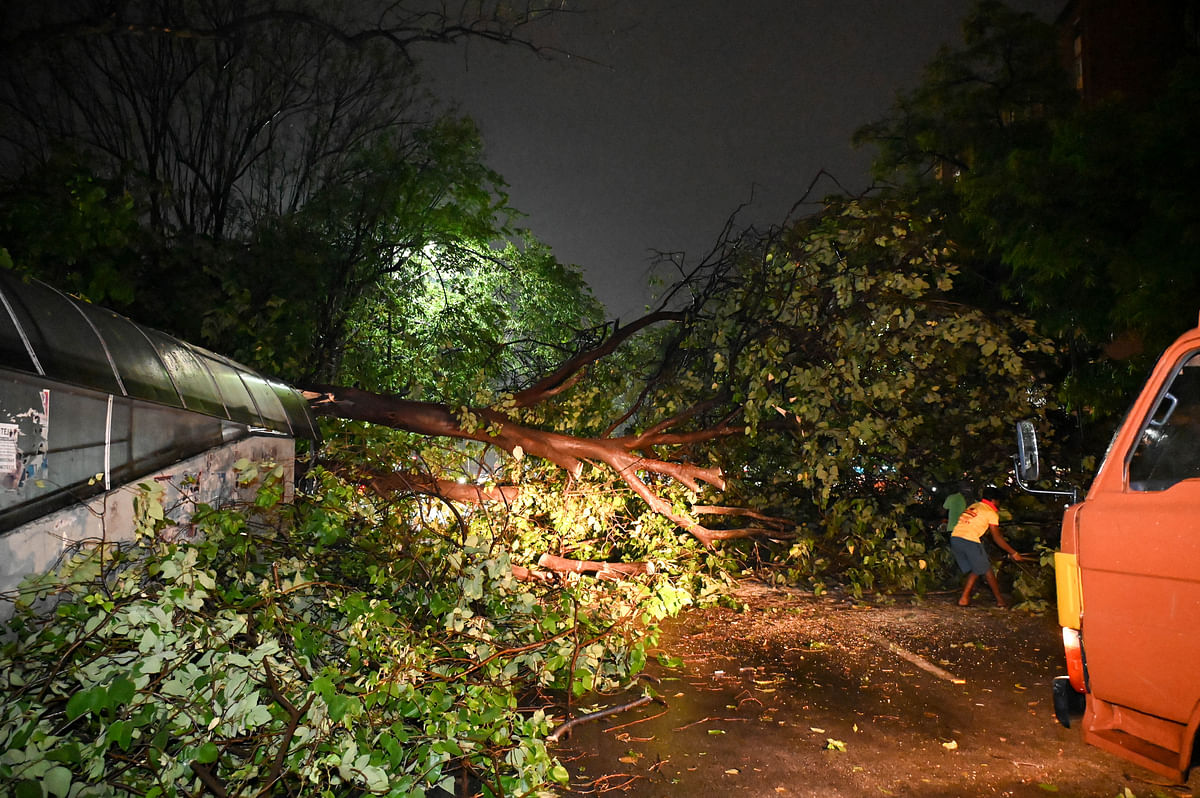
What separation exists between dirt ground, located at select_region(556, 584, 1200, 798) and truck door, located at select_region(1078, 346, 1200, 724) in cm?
94

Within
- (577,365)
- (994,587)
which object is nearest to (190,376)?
(577,365)

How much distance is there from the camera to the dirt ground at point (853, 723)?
14.1 feet

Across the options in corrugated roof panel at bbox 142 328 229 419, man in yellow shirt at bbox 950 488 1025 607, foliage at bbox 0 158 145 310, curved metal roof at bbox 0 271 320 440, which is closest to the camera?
curved metal roof at bbox 0 271 320 440

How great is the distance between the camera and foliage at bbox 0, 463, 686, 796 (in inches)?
130

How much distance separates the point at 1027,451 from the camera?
412cm

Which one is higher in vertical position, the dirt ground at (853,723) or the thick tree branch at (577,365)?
the thick tree branch at (577,365)

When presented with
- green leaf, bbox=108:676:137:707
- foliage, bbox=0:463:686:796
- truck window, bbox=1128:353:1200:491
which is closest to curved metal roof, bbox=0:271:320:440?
foliage, bbox=0:463:686:796

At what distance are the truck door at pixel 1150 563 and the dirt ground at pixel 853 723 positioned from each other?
3.07 feet

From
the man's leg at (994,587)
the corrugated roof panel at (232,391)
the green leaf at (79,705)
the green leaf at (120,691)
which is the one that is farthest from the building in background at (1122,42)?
the green leaf at (79,705)

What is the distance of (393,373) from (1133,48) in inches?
784

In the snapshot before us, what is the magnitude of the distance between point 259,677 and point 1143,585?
13.2ft

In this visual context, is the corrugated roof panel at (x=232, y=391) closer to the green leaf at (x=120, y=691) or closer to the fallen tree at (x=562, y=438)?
the fallen tree at (x=562, y=438)

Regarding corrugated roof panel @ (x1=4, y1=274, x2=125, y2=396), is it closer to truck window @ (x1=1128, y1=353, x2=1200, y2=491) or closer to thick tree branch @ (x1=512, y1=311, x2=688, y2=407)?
truck window @ (x1=1128, y1=353, x2=1200, y2=491)

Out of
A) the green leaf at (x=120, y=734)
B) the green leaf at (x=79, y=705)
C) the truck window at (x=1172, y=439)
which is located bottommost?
the green leaf at (x=120, y=734)
